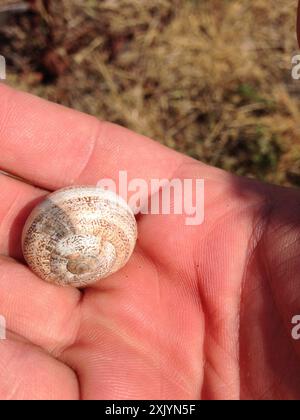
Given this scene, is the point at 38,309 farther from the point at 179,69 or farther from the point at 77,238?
the point at 179,69

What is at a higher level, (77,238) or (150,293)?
(77,238)

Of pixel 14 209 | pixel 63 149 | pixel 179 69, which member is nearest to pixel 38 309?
pixel 14 209

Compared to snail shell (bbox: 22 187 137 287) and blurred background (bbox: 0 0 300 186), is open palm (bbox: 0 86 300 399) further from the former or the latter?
blurred background (bbox: 0 0 300 186)

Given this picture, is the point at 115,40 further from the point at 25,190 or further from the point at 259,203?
the point at 259,203

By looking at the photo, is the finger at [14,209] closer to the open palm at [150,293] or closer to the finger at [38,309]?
the open palm at [150,293]
